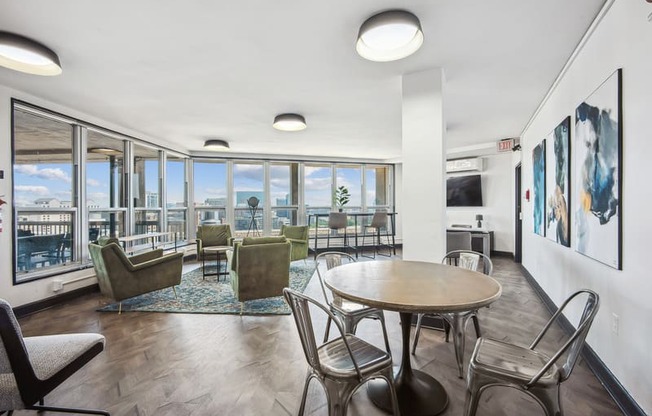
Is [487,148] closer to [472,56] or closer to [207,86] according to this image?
[472,56]

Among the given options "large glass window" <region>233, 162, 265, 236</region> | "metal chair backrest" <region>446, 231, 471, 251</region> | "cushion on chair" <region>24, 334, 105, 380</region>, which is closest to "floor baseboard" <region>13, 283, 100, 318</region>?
"cushion on chair" <region>24, 334, 105, 380</region>

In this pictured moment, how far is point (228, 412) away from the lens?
1.79 metres

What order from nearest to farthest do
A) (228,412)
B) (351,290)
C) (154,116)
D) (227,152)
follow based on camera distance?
(351,290) < (228,412) < (154,116) < (227,152)

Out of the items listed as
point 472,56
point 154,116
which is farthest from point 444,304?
point 154,116

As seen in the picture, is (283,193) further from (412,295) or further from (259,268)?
(412,295)

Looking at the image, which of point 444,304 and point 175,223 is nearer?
point 444,304

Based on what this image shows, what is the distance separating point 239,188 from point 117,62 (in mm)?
4793

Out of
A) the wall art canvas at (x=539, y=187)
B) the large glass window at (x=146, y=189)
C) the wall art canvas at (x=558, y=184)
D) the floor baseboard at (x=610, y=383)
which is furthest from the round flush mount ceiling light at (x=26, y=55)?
the wall art canvas at (x=539, y=187)

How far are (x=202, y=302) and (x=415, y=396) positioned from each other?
9.49ft

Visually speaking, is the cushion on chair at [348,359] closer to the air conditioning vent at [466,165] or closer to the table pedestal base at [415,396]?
the table pedestal base at [415,396]

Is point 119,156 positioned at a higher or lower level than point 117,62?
lower

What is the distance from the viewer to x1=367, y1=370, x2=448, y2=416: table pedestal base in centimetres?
176

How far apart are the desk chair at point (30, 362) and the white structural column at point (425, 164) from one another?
2.64m

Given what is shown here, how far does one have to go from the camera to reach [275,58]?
2596 mm
